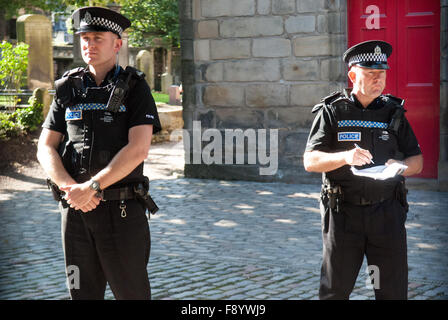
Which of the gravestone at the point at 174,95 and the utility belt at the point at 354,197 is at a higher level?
the gravestone at the point at 174,95

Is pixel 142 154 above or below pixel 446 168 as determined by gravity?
above

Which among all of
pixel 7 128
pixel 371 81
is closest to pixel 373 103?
pixel 371 81

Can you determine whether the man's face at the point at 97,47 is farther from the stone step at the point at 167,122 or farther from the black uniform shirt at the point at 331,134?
the stone step at the point at 167,122

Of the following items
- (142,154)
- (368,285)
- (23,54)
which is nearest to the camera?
(142,154)

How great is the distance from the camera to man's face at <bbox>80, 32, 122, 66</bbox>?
11.9ft

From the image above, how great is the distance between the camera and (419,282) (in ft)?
18.5

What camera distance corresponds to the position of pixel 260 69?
11.0 meters

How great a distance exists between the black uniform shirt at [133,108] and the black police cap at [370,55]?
3.87 feet

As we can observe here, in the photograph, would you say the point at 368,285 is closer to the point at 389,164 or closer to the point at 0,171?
the point at 389,164

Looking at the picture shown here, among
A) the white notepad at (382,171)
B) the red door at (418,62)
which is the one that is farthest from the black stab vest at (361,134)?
the red door at (418,62)

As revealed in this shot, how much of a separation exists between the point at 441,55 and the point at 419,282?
16.2 feet

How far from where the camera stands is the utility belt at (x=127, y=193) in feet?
11.7
